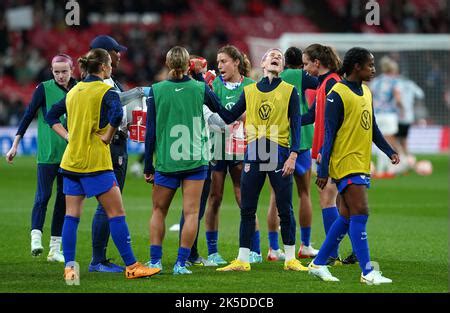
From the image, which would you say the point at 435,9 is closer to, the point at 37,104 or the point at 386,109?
the point at 386,109

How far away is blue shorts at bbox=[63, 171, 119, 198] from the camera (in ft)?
30.5

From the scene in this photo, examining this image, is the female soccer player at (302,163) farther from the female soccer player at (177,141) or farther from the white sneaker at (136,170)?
the white sneaker at (136,170)

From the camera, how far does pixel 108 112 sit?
9250 millimetres

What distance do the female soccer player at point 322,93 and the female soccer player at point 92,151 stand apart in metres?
2.19

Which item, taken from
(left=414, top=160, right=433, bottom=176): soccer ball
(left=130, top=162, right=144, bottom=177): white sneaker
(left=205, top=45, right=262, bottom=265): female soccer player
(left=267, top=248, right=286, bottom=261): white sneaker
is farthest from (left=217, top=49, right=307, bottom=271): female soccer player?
(left=414, top=160, right=433, bottom=176): soccer ball

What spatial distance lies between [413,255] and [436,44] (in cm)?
1874

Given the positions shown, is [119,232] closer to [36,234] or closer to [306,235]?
[36,234]

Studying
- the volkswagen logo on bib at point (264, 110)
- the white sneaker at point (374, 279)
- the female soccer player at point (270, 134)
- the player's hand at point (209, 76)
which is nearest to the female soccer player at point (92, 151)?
the female soccer player at point (270, 134)

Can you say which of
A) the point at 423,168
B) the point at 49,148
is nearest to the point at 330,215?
the point at 49,148

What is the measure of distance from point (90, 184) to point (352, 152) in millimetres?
2366

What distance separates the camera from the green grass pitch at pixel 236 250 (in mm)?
9148

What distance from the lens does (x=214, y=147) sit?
11.2 meters

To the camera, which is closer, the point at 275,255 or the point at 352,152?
the point at 352,152
